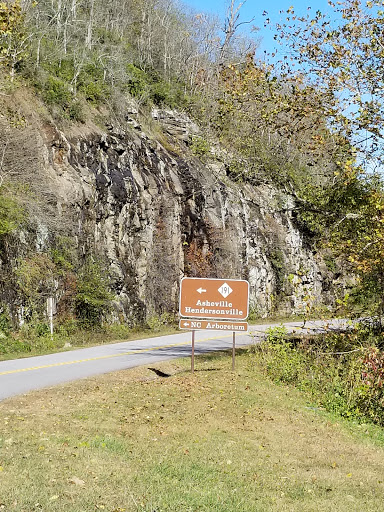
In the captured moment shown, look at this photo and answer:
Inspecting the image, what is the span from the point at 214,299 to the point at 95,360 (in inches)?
187

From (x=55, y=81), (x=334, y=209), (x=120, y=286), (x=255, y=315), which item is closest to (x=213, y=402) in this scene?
(x=334, y=209)

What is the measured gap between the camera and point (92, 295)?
24.4 m

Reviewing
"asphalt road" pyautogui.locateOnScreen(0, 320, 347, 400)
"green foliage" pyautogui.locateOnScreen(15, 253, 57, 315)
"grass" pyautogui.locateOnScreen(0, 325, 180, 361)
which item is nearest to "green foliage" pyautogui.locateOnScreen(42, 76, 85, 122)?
"green foliage" pyautogui.locateOnScreen(15, 253, 57, 315)

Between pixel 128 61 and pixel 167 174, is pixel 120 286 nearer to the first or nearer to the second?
pixel 167 174

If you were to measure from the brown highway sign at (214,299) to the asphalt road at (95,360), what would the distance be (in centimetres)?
156

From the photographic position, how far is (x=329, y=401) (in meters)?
12.5

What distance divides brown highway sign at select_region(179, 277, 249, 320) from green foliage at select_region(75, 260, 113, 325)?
10969 millimetres

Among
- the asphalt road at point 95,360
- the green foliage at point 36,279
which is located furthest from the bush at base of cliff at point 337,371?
the green foliage at point 36,279

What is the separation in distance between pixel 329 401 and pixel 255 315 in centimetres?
2463

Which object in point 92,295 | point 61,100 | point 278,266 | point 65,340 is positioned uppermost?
point 61,100

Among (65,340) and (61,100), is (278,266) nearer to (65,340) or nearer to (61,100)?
(61,100)

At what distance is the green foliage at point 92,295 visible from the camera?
79.7 feet

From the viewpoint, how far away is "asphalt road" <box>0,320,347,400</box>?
42.7 feet

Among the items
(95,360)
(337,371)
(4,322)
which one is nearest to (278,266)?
(4,322)
